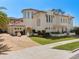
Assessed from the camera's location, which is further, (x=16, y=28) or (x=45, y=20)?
(x=45, y=20)

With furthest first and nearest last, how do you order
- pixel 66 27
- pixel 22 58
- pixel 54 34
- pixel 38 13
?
pixel 66 27 < pixel 38 13 < pixel 54 34 < pixel 22 58

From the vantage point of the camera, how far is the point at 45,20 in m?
52.1

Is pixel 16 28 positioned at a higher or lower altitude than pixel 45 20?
lower

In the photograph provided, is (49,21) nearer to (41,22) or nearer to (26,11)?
(41,22)

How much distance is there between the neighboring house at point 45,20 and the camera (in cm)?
5234

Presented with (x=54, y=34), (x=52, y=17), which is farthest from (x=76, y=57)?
(x=52, y=17)

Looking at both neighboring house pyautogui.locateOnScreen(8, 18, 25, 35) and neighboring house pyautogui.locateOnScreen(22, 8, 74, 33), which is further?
neighboring house pyautogui.locateOnScreen(22, 8, 74, 33)

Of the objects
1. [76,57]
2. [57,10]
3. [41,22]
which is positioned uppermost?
[57,10]

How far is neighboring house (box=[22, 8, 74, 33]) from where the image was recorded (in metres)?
52.3

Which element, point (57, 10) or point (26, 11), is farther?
point (57, 10)

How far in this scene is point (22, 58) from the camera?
18234mm

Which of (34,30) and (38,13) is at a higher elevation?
(38,13)

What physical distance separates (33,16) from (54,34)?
7902mm

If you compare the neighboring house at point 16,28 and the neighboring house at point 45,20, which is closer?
the neighboring house at point 16,28
